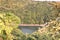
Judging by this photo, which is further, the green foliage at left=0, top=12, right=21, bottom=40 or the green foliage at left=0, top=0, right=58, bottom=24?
the green foliage at left=0, top=0, right=58, bottom=24

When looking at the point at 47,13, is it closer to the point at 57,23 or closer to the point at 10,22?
the point at 57,23

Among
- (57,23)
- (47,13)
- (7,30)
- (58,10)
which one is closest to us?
(7,30)

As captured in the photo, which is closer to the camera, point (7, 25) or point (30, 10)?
point (7, 25)

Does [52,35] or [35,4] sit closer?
[52,35]

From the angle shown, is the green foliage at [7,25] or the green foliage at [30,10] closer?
the green foliage at [7,25]

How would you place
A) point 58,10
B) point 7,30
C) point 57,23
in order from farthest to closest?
point 58,10
point 57,23
point 7,30

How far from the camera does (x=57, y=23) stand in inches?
72.4

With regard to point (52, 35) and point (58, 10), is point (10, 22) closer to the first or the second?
point (52, 35)

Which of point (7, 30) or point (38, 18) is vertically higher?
point (7, 30)

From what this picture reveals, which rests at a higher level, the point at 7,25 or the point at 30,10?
the point at 7,25

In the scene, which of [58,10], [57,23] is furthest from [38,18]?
[57,23]

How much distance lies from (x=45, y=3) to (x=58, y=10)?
1.65 metres

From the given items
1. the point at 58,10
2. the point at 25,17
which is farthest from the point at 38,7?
the point at 58,10

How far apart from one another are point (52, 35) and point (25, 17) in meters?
1.89
